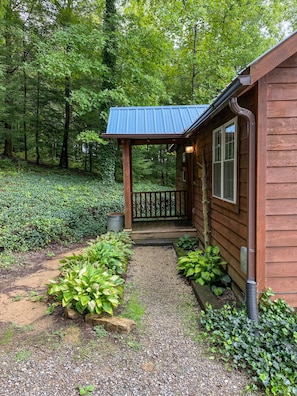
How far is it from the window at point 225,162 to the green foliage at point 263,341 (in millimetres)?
1455

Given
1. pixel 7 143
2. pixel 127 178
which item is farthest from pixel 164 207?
pixel 7 143

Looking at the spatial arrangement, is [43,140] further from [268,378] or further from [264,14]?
[268,378]

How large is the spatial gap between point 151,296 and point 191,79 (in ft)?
46.7

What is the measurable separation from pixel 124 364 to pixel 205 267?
2254 millimetres

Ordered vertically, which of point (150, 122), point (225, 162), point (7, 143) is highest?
point (7, 143)

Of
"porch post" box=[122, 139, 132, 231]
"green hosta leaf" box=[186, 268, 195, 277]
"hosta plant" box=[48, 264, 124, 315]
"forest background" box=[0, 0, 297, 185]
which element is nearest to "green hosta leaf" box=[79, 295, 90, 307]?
"hosta plant" box=[48, 264, 124, 315]

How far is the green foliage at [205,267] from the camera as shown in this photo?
4.16 m

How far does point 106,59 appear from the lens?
12000mm

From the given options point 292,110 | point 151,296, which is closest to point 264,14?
point 292,110

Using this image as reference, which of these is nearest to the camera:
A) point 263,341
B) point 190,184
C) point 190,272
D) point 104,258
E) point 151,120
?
point 263,341

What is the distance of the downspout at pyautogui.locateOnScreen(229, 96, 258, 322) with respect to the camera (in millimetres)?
2908

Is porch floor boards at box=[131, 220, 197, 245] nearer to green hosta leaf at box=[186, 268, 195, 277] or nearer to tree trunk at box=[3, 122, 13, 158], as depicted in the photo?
green hosta leaf at box=[186, 268, 195, 277]

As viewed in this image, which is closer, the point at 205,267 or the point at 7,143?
the point at 205,267

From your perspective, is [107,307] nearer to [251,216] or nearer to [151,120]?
[251,216]
